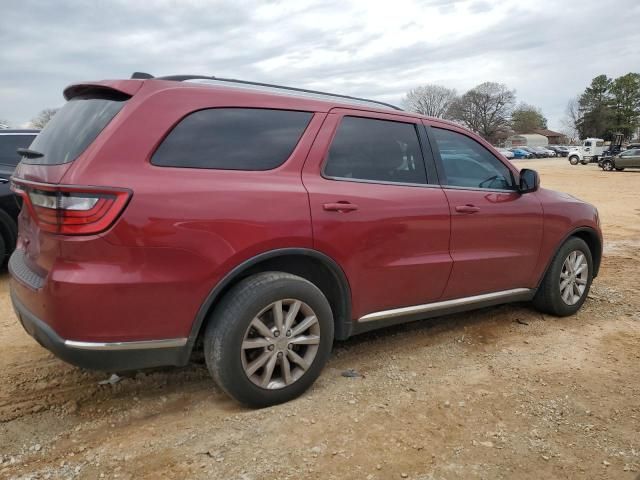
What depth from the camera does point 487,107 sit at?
88.6 metres

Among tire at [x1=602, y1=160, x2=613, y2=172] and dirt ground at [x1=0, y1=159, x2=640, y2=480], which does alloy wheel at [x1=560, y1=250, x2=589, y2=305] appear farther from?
tire at [x1=602, y1=160, x2=613, y2=172]

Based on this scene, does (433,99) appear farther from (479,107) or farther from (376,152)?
(376,152)

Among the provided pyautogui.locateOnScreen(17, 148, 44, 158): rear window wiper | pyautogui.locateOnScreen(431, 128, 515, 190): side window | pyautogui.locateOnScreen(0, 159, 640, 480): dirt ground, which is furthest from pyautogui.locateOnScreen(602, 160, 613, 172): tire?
pyautogui.locateOnScreen(17, 148, 44, 158): rear window wiper

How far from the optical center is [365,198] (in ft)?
10.2

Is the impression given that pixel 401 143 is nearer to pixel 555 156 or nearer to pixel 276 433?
pixel 276 433

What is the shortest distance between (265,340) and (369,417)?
0.71 m

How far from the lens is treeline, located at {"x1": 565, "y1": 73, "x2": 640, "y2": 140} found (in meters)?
79.6

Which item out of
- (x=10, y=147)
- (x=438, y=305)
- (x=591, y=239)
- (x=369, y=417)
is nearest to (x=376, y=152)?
(x=438, y=305)

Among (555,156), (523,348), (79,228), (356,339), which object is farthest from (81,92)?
(555,156)

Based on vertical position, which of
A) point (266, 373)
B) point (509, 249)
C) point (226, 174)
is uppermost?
point (226, 174)

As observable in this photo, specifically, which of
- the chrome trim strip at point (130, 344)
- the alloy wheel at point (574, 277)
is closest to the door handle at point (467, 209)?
the alloy wheel at point (574, 277)

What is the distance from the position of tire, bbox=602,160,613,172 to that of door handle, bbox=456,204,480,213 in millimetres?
35457

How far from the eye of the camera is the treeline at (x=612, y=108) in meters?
79.6

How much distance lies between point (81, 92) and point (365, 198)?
172cm
